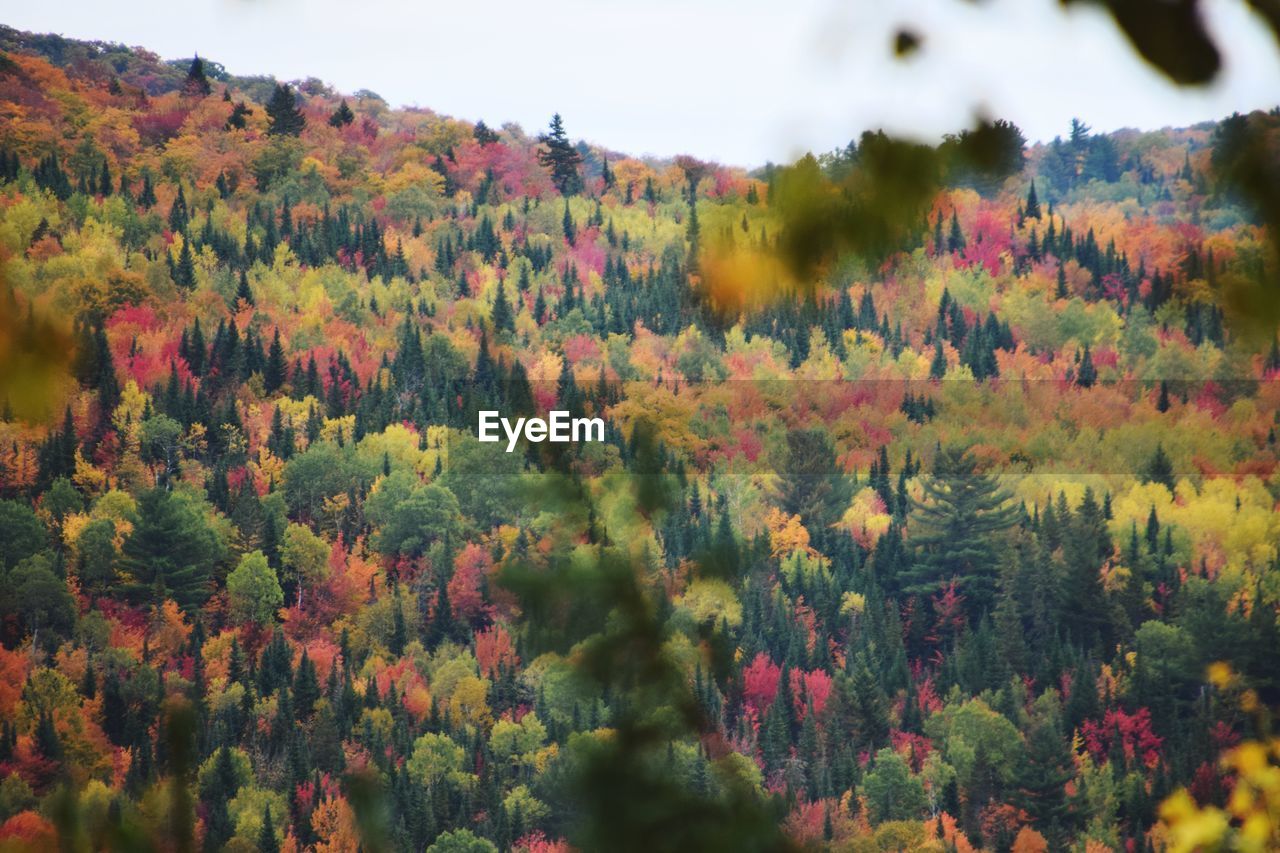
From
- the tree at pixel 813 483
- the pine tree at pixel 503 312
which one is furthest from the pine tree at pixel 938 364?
the pine tree at pixel 503 312

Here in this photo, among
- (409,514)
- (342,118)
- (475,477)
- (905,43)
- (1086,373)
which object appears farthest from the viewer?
(342,118)

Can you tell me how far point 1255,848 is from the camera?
4.87m

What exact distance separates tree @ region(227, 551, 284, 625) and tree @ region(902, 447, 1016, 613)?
3022 centimetres

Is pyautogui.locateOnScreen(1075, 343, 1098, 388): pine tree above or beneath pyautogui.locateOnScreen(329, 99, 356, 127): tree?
beneath

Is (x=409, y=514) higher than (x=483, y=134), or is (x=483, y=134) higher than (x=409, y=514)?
(x=483, y=134)

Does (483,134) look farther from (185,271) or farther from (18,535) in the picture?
(18,535)

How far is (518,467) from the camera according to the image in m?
28.9

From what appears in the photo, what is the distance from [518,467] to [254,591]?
163 ft

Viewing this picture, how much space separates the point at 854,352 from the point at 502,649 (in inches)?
1423

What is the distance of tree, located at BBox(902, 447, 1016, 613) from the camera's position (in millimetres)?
73250

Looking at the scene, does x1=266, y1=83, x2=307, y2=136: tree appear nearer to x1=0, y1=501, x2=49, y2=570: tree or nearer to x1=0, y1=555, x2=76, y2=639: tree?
x1=0, y1=501, x2=49, y2=570: tree

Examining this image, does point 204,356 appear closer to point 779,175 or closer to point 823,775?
point 823,775

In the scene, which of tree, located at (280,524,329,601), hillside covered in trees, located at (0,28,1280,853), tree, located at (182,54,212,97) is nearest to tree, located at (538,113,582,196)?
hillside covered in trees, located at (0,28,1280,853)

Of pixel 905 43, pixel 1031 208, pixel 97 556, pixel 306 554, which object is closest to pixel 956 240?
pixel 1031 208
